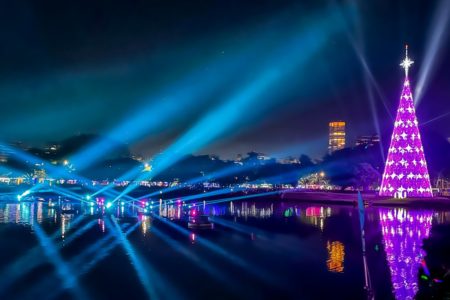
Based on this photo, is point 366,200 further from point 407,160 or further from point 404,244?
point 404,244

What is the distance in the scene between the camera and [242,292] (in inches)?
436

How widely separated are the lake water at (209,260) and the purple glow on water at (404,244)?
0.03m

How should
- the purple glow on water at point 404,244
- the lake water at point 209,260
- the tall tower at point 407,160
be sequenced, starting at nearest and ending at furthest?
the lake water at point 209,260 < the purple glow on water at point 404,244 < the tall tower at point 407,160

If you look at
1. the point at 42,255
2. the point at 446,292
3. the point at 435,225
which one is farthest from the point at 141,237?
the point at 435,225

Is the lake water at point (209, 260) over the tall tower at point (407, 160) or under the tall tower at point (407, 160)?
under

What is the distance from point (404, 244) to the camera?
1773 cm

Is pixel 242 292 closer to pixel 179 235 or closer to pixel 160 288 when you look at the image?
pixel 160 288

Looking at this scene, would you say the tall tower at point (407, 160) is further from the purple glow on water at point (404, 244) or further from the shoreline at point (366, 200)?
the purple glow on water at point (404, 244)

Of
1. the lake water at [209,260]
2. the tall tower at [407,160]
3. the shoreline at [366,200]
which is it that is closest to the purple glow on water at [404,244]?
the lake water at [209,260]

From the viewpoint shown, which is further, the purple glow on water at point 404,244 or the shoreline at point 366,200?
the shoreline at point 366,200

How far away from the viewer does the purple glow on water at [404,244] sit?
38.5 ft

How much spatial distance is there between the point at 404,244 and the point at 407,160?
20.2 meters

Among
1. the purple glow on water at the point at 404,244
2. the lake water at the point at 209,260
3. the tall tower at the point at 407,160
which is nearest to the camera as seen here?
the lake water at the point at 209,260

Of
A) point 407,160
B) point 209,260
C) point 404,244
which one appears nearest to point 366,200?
point 407,160
